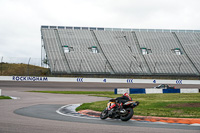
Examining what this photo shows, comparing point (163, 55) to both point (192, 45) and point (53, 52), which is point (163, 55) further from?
point (53, 52)

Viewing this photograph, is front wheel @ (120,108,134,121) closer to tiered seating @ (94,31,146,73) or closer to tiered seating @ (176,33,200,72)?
tiered seating @ (94,31,146,73)

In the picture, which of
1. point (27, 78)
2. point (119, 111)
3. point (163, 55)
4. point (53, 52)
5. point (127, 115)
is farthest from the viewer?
point (163, 55)

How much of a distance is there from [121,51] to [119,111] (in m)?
50.5

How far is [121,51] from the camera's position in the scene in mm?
60969

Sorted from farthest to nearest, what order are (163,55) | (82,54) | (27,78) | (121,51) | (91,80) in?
(163,55) → (121,51) → (82,54) → (91,80) → (27,78)

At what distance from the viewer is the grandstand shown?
55.1 m

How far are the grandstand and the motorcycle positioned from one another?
40.0 m

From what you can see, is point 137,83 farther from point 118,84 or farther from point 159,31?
point 159,31

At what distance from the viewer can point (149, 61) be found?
193 ft

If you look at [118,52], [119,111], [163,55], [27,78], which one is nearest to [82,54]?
[118,52]

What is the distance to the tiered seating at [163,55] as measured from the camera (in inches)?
A: 2253

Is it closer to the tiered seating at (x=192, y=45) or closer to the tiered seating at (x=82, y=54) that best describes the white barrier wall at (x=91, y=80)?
the tiered seating at (x=82, y=54)

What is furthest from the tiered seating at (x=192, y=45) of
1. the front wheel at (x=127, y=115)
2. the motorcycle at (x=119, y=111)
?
the front wheel at (x=127, y=115)

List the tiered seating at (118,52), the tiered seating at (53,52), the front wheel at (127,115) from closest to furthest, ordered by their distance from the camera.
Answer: the front wheel at (127,115) → the tiered seating at (53,52) → the tiered seating at (118,52)
